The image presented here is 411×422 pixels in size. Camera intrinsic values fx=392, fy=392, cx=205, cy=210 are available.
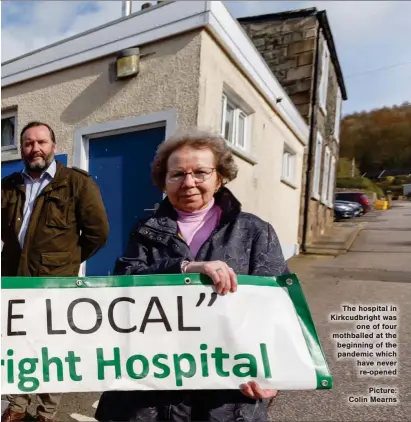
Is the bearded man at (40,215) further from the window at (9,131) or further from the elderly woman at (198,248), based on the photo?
the window at (9,131)

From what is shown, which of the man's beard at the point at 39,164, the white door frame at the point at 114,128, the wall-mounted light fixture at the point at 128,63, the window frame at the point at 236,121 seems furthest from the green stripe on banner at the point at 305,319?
the wall-mounted light fixture at the point at 128,63

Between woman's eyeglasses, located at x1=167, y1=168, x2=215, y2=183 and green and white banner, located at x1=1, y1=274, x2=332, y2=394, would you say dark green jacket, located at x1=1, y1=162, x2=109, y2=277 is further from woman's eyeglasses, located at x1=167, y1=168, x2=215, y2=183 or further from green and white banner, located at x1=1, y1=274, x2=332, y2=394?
woman's eyeglasses, located at x1=167, y1=168, x2=215, y2=183

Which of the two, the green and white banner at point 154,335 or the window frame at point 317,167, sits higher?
the window frame at point 317,167

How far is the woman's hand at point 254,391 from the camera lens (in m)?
1.35

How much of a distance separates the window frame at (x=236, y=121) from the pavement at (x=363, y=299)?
2268 millimetres

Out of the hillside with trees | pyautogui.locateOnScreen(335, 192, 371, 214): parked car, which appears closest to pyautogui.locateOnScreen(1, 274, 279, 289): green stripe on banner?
pyautogui.locateOnScreen(335, 192, 371, 214): parked car

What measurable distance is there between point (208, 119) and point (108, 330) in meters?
2.61

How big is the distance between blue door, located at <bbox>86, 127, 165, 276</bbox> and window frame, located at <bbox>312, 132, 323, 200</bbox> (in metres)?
1.69

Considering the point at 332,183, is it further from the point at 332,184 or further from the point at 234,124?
the point at 234,124

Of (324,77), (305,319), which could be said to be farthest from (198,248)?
(324,77)

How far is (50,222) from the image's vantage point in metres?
2.12

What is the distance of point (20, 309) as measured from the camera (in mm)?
1447

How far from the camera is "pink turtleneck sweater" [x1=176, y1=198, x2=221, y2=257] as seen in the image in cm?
142

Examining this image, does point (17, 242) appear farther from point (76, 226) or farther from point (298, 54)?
point (298, 54)
